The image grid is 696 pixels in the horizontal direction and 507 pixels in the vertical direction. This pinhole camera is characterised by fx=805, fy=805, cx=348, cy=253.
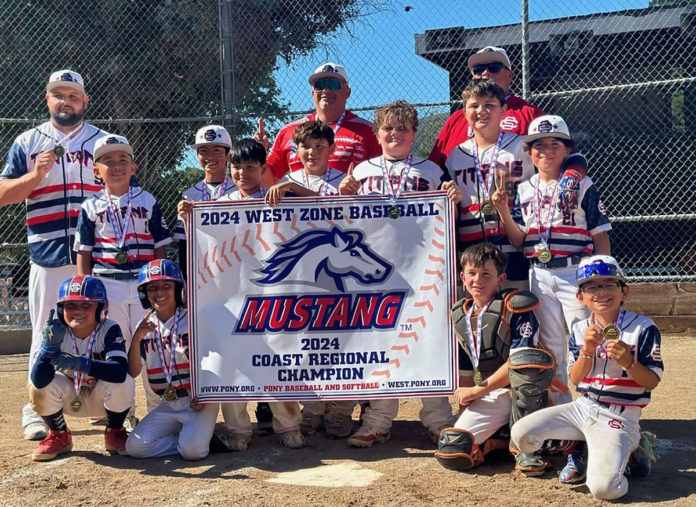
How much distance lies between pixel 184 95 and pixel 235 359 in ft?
26.8

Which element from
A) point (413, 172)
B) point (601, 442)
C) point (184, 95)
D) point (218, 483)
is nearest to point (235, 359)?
point (218, 483)

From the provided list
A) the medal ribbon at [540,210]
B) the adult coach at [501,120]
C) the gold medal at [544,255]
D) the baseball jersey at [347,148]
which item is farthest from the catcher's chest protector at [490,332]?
the baseball jersey at [347,148]

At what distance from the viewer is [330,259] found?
497 cm

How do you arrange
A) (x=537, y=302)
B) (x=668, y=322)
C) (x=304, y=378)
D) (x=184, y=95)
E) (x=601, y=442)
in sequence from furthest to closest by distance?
(x=184, y=95), (x=668, y=322), (x=304, y=378), (x=537, y=302), (x=601, y=442)

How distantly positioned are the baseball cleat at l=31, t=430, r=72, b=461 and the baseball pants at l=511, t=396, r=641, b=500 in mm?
2642

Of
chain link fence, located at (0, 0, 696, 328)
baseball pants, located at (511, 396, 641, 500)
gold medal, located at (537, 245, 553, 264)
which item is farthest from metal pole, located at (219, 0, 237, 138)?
baseball pants, located at (511, 396, 641, 500)

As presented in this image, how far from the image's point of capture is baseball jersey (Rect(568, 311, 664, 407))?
4.12m

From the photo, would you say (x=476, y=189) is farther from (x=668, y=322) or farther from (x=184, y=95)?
(x=184, y=95)

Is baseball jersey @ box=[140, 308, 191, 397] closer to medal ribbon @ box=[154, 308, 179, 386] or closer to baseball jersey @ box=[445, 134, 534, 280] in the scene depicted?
medal ribbon @ box=[154, 308, 179, 386]

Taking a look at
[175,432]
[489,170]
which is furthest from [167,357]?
[489,170]

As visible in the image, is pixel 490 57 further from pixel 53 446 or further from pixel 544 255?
pixel 53 446

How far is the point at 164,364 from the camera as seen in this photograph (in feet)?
16.4

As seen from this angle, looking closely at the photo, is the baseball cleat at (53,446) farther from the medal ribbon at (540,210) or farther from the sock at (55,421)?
the medal ribbon at (540,210)

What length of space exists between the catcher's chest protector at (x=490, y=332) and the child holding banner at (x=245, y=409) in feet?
3.73
